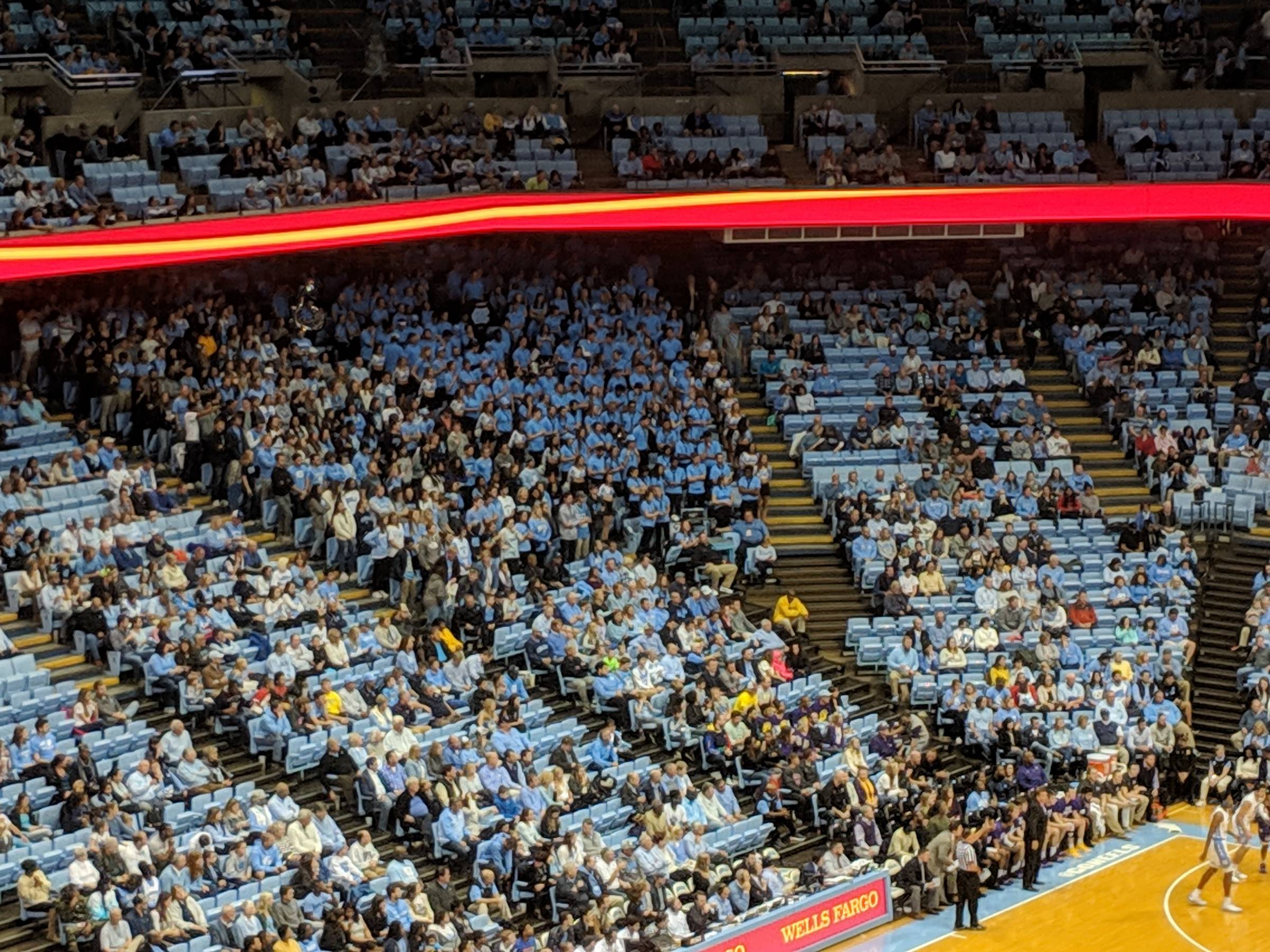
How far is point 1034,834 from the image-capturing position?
23125mm

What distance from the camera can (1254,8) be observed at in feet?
115

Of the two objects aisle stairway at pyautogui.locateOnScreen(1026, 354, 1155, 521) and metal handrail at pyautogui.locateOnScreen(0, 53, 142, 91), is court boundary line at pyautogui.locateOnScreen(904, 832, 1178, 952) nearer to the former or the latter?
aisle stairway at pyautogui.locateOnScreen(1026, 354, 1155, 521)

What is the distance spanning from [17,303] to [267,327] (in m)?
3.24

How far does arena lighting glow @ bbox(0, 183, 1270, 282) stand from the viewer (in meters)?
24.4

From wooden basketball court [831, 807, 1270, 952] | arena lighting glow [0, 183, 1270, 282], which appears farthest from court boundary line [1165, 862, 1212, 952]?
arena lighting glow [0, 183, 1270, 282]

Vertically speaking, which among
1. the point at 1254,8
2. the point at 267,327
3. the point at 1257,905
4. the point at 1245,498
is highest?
the point at 1254,8

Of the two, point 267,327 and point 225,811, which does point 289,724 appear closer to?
point 225,811

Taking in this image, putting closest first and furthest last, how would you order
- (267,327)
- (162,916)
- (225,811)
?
(162,916)
(225,811)
(267,327)

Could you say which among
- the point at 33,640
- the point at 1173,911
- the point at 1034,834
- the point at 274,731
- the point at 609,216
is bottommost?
the point at 1173,911

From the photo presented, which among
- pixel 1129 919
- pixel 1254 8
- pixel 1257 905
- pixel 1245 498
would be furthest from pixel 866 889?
pixel 1254 8

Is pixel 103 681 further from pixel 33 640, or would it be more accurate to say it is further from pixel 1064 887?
pixel 1064 887

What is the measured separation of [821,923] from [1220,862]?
14.6 ft

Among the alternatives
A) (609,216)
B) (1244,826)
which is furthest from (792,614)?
(1244,826)

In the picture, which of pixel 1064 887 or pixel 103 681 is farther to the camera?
pixel 1064 887
